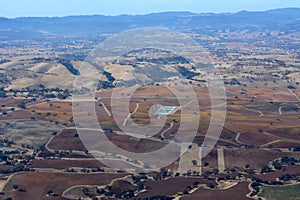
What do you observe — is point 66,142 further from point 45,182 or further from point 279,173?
point 279,173

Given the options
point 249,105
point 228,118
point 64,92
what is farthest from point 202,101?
point 64,92

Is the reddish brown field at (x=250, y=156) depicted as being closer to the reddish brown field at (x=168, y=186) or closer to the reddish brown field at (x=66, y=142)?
the reddish brown field at (x=168, y=186)

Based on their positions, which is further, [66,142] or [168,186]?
[66,142]

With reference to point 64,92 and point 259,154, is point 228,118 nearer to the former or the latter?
point 259,154

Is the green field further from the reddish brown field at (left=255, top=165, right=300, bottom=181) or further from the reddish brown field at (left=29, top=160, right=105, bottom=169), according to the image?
the reddish brown field at (left=29, top=160, right=105, bottom=169)

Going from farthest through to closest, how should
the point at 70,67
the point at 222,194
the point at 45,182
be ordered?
the point at 70,67 → the point at 45,182 → the point at 222,194

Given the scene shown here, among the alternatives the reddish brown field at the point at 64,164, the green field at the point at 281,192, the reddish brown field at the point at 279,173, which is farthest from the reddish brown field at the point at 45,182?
the green field at the point at 281,192

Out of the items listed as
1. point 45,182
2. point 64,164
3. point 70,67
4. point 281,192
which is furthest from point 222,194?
point 70,67
